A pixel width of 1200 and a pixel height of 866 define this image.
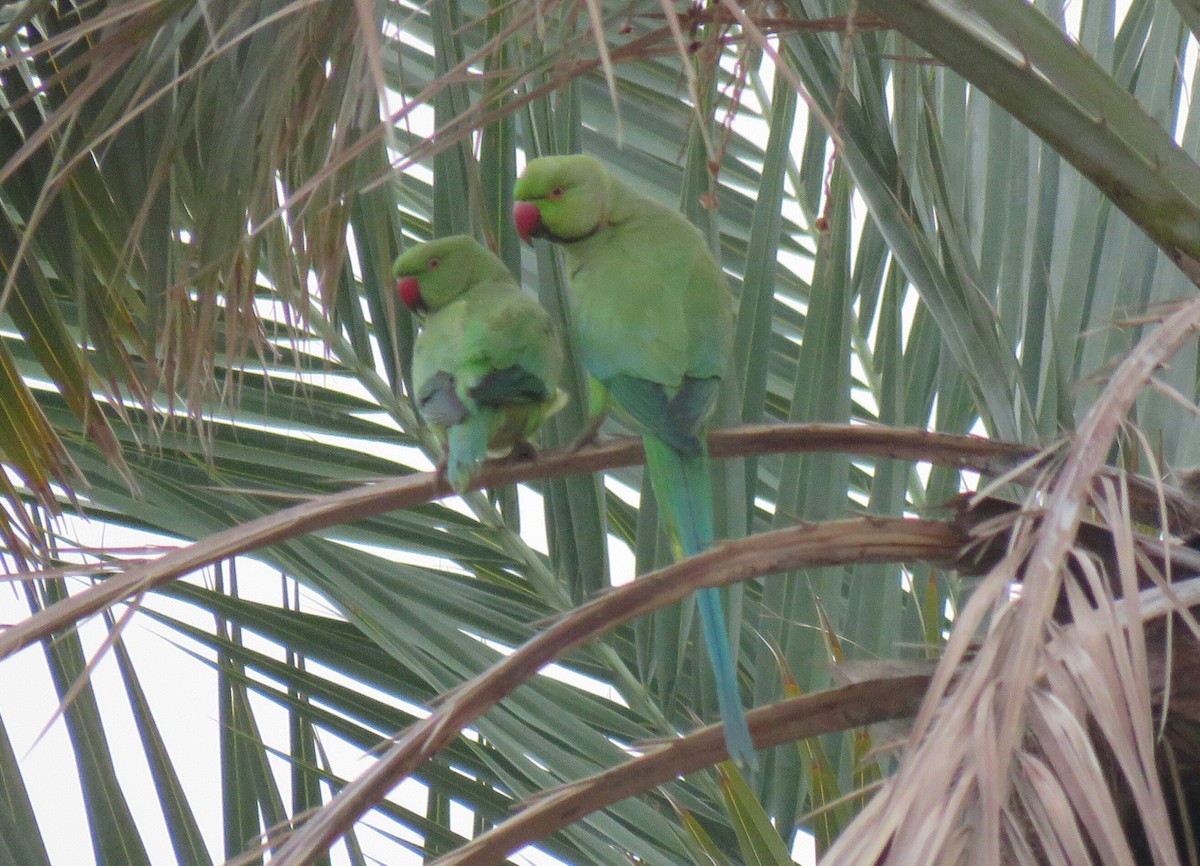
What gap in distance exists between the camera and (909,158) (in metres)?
1.28

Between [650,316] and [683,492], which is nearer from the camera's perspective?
[683,492]

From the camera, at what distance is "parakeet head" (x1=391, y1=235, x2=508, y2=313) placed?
1773 mm

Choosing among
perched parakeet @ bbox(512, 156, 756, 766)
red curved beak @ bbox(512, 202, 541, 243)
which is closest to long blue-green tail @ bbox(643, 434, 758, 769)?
perched parakeet @ bbox(512, 156, 756, 766)

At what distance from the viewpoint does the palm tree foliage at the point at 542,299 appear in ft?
3.52

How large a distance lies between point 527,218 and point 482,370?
37 cm

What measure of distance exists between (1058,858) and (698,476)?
88cm

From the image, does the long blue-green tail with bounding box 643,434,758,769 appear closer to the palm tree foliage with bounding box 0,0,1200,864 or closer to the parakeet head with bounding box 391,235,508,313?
the palm tree foliage with bounding box 0,0,1200,864

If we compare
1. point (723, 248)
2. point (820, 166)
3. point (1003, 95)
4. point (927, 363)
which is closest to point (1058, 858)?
point (1003, 95)

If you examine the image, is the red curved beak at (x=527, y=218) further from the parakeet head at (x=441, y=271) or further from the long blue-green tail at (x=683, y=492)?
the long blue-green tail at (x=683, y=492)

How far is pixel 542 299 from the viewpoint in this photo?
5.75 feet

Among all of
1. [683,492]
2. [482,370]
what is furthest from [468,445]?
[683,492]

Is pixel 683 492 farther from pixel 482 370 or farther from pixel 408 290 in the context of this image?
pixel 408 290

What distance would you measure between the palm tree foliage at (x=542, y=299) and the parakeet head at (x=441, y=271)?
7 cm

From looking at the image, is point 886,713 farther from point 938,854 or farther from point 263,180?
point 263,180
